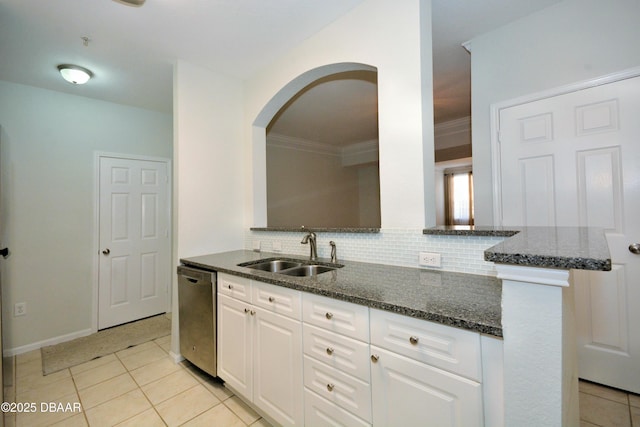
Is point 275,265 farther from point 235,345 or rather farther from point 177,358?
point 177,358

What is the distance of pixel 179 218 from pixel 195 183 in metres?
0.35

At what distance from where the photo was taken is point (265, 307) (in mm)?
1616

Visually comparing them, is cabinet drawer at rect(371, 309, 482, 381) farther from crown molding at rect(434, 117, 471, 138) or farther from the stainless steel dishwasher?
crown molding at rect(434, 117, 471, 138)

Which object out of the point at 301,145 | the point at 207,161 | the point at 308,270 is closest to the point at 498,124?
the point at 308,270

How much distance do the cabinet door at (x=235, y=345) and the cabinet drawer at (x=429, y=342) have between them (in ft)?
3.08

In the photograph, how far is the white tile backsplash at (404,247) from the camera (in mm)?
1434

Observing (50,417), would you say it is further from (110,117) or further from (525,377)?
(110,117)

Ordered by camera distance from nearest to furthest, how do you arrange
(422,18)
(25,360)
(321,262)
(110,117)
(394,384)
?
(394,384) → (422,18) → (321,262) → (25,360) → (110,117)

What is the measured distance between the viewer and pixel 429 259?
1.57m

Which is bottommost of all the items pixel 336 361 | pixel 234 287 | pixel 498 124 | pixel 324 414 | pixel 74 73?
pixel 324 414

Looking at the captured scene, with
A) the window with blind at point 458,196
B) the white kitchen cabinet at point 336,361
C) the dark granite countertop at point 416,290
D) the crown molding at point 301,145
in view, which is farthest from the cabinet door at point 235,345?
the window with blind at point 458,196

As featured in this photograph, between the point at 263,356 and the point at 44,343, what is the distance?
276 cm

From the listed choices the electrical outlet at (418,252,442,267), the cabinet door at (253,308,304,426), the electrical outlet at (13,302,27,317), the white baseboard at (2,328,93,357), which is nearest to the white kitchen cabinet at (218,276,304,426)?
the cabinet door at (253,308,304,426)

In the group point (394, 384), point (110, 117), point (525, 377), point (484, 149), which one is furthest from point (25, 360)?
point (484, 149)
